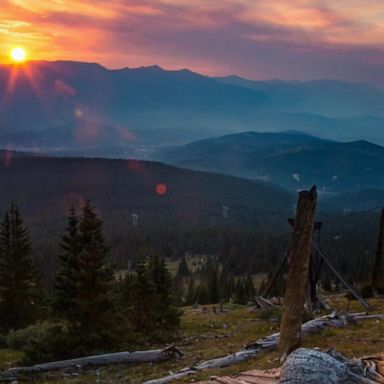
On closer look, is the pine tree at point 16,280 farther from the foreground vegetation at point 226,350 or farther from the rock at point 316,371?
the rock at point 316,371

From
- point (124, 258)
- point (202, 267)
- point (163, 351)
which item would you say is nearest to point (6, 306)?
point (163, 351)

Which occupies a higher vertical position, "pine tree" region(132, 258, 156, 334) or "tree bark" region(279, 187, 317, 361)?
"tree bark" region(279, 187, 317, 361)

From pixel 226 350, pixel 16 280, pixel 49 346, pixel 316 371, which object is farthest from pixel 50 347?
pixel 316 371

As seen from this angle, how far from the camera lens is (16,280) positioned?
40469mm

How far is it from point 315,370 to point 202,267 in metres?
169

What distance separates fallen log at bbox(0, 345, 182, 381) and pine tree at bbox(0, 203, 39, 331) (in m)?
17.8

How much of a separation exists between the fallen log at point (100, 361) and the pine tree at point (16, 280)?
17.8 meters

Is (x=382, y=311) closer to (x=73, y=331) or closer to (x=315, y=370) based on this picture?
(x=73, y=331)

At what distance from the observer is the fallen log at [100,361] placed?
22.4 metres

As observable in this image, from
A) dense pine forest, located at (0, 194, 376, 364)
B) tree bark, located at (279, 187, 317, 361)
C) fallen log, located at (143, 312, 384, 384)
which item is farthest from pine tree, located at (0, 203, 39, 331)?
tree bark, located at (279, 187, 317, 361)

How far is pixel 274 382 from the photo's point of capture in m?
11.4

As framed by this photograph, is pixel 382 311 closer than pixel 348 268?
Yes

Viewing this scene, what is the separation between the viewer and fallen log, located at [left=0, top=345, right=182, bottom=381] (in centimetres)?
2243

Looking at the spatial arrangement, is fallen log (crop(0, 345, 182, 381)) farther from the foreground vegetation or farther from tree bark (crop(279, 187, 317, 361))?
tree bark (crop(279, 187, 317, 361))
